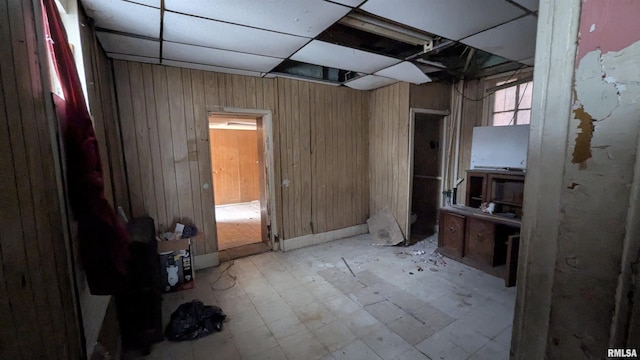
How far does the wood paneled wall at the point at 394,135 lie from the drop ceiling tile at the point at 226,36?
1.91 meters

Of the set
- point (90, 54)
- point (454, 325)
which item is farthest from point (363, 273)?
point (90, 54)

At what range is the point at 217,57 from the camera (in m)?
2.71

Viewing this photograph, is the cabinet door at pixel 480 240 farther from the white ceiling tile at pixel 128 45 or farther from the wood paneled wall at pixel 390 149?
the white ceiling tile at pixel 128 45

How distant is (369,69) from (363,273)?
2.47 metres

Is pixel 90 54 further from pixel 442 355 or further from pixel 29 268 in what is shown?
pixel 442 355

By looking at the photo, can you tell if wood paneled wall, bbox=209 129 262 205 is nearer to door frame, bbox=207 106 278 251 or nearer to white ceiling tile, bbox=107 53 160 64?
door frame, bbox=207 106 278 251

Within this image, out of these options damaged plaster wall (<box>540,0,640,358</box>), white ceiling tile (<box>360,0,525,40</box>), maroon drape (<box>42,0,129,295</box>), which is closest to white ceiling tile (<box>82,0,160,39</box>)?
maroon drape (<box>42,0,129,295</box>)

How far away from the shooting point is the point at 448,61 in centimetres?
317

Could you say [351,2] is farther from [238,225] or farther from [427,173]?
[238,225]

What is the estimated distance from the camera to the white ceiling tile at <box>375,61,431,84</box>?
9.92 feet

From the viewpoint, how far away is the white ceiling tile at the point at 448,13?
1755mm

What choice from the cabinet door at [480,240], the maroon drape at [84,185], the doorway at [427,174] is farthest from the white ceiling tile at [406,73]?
the maroon drape at [84,185]
